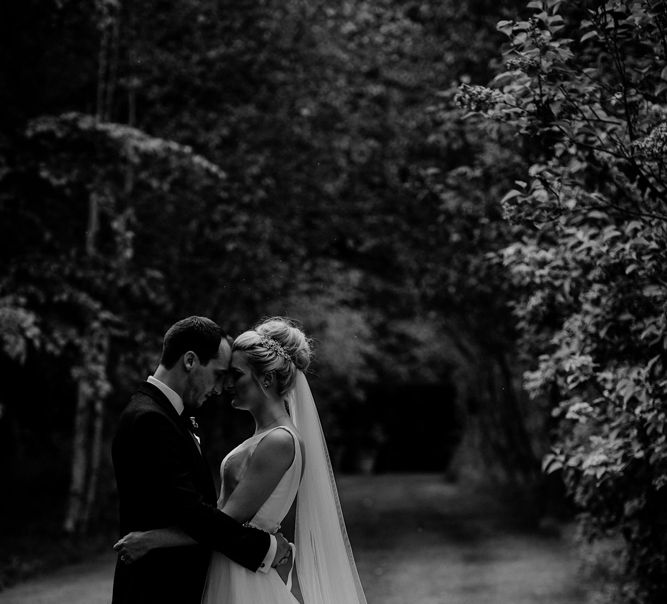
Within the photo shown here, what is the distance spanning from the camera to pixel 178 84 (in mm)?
15648

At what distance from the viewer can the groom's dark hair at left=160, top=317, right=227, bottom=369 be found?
4.52 meters

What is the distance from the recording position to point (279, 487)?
15.3ft

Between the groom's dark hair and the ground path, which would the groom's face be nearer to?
the groom's dark hair

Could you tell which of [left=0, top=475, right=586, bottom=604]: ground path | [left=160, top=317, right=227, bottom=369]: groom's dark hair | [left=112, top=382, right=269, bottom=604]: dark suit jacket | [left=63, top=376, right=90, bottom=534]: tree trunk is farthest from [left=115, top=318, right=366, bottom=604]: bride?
[left=63, top=376, right=90, bottom=534]: tree trunk

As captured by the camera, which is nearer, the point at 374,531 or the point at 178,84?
the point at 178,84

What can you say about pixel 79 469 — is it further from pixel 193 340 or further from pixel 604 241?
pixel 193 340

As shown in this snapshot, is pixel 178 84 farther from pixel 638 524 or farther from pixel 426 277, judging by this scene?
pixel 638 524

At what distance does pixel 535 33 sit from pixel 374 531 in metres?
13.0

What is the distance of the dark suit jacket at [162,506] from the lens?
14.1 feet

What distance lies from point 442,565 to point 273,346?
30.5ft

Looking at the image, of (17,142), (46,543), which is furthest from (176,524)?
(46,543)

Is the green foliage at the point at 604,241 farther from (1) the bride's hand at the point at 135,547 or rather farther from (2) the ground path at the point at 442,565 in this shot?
(1) the bride's hand at the point at 135,547

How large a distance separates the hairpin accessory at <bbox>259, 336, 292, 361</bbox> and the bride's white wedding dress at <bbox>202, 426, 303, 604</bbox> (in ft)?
1.17

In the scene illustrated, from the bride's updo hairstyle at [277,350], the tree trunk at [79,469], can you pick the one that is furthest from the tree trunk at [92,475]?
the bride's updo hairstyle at [277,350]
